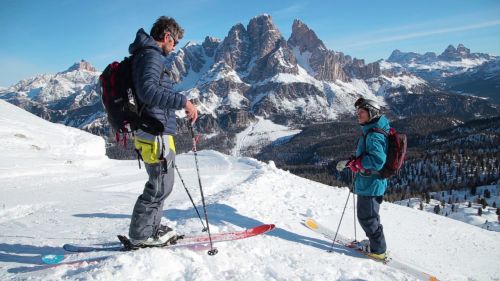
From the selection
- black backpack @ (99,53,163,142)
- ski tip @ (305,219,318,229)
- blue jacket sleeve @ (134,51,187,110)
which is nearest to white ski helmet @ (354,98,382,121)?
ski tip @ (305,219,318,229)

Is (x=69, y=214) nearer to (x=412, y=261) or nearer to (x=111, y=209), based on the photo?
(x=111, y=209)

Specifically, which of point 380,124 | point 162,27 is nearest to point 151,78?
point 162,27

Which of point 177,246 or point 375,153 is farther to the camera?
point 375,153

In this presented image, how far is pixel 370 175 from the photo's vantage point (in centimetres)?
917

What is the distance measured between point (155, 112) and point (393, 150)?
5.85 m

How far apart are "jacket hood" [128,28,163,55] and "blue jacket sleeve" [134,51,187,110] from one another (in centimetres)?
18

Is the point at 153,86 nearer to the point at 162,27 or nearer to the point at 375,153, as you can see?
the point at 162,27

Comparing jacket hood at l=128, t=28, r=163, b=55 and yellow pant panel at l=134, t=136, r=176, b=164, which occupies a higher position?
jacket hood at l=128, t=28, r=163, b=55

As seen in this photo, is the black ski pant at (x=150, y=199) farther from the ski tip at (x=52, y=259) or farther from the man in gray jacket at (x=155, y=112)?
the ski tip at (x=52, y=259)

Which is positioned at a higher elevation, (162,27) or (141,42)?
(162,27)

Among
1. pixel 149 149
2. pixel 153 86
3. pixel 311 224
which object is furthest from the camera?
pixel 311 224

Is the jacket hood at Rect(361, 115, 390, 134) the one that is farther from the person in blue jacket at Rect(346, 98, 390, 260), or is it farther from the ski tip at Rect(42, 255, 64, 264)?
the ski tip at Rect(42, 255, 64, 264)

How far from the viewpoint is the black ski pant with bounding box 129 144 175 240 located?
729 centimetres

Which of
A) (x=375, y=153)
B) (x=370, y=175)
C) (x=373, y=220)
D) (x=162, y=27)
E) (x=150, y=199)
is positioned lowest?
(x=373, y=220)
